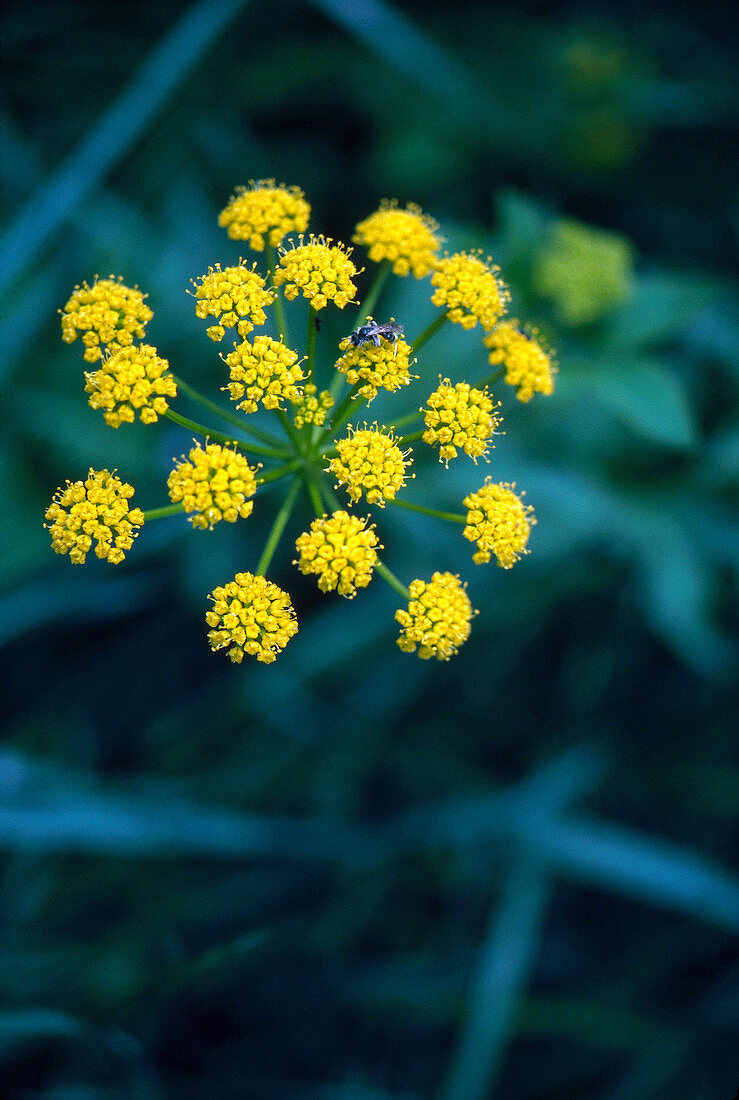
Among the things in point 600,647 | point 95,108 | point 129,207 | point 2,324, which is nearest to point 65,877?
point 2,324

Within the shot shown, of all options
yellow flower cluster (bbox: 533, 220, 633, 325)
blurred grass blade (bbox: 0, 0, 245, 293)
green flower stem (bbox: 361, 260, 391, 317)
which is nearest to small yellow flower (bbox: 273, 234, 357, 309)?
green flower stem (bbox: 361, 260, 391, 317)

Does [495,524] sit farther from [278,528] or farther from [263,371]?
[263,371]

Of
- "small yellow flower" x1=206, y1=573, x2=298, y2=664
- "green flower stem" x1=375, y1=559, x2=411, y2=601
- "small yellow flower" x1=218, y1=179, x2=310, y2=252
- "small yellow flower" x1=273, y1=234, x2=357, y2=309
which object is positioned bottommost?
"small yellow flower" x1=206, y1=573, x2=298, y2=664

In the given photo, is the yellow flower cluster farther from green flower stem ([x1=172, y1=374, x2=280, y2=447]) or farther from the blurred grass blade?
the blurred grass blade

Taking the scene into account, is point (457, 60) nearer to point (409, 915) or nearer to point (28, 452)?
point (28, 452)

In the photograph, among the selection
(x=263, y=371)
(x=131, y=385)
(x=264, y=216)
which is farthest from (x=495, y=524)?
(x=264, y=216)
